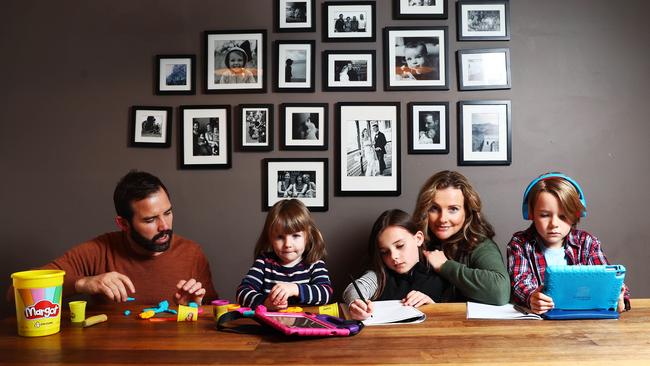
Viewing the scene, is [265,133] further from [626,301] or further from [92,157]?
[626,301]

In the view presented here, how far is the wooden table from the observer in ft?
3.92

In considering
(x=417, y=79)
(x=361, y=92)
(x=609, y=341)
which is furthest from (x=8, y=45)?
(x=609, y=341)

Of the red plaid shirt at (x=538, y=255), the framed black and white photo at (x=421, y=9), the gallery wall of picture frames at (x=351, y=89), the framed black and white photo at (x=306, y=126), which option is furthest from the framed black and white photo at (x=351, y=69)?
the red plaid shirt at (x=538, y=255)

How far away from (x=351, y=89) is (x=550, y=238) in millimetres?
1211

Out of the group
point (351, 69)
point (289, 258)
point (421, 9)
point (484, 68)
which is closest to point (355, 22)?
point (351, 69)

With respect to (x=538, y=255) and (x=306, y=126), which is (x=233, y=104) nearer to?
(x=306, y=126)

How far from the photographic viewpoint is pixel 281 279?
6.77 ft

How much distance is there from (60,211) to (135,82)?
78 centimetres

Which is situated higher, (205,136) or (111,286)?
(205,136)

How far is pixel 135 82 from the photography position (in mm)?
2736

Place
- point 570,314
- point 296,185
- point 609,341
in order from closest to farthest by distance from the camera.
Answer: point 609,341 → point 570,314 → point 296,185

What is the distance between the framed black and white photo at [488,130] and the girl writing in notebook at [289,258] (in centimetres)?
98

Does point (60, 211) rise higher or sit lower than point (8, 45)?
Answer: lower

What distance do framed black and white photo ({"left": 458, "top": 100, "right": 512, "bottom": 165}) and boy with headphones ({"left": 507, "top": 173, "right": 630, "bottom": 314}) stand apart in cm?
58
